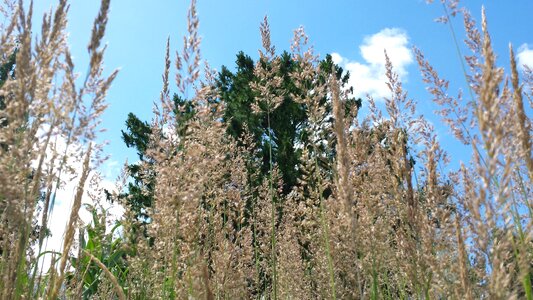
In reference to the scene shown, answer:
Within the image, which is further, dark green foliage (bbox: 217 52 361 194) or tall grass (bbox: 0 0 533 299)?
dark green foliage (bbox: 217 52 361 194)

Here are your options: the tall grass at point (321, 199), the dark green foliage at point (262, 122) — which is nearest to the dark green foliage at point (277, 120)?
the dark green foliage at point (262, 122)

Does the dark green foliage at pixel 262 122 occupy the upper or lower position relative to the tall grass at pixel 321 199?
upper

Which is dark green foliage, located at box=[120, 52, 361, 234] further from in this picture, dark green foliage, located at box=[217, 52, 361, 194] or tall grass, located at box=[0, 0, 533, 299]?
tall grass, located at box=[0, 0, 533, 299]

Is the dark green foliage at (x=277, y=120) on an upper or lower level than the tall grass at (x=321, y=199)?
upper

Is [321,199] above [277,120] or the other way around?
the other way around

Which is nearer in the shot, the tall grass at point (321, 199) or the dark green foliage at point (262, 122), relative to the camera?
the tall grass at point (321, 199)

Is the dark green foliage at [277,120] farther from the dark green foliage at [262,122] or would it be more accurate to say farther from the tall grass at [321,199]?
the tall grass at [321,199]

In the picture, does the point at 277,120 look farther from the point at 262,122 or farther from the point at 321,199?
the point at 321,199

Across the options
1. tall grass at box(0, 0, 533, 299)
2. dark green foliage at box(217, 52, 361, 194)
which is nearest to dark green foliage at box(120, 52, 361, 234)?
dark green foliage at box(217, 52, 361, 194)

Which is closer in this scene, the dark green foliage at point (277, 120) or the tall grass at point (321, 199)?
the tall grass at point (321, 199)

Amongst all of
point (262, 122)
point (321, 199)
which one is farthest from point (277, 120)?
point (321, 199)

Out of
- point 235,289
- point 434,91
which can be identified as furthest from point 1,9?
point 434,91

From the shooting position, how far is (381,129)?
10.6 ft

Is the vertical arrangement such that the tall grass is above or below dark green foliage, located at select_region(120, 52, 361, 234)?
below
